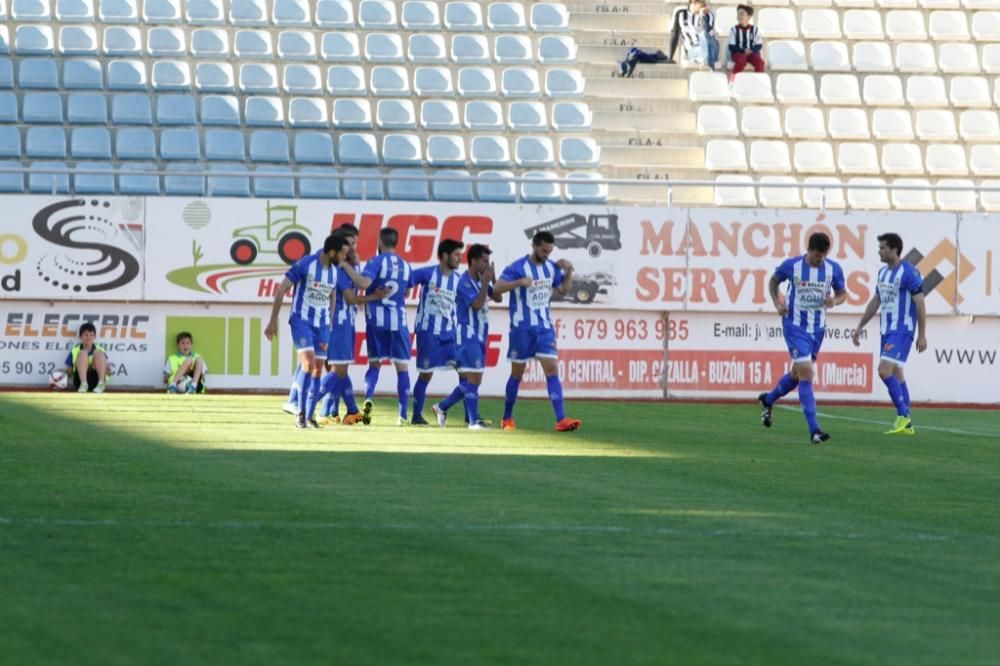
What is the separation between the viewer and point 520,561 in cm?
815

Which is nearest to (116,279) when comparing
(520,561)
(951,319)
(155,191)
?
(155,191)

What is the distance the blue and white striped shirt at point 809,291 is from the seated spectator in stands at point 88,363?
10.9 m

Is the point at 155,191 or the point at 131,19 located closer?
the point at 155,191

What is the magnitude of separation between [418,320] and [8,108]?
11.8 m

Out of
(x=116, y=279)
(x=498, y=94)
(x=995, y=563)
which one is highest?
(x=498, y=94)

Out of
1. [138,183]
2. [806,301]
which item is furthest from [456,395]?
[138,183]

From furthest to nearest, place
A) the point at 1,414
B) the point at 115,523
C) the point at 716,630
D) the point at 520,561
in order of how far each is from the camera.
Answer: the point at 1,414, the point at 115,523, the point at 520,561, the point at 716,630

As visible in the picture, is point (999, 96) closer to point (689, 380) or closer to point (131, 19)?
point (689, 380)

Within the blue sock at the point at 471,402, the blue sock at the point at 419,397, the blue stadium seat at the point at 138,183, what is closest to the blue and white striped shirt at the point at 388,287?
the blue sock at the point at 419,397

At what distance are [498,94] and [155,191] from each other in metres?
6.28

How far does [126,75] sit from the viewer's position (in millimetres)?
28922

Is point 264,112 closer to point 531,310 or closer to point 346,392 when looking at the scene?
point 346,392

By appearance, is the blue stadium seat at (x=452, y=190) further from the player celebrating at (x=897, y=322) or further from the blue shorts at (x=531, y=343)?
the player celebrating at (x=897, y=322)

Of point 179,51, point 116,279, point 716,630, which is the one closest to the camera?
point 716,630
